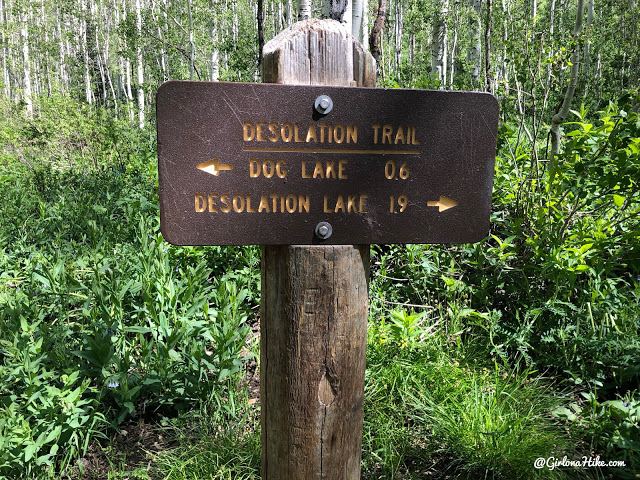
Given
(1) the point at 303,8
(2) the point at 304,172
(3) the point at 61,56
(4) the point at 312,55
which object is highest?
(3) the point at 61,56

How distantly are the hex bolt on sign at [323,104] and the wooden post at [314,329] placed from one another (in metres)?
0.08

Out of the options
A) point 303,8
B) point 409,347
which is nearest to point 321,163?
point 409,347

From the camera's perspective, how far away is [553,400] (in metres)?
2.18

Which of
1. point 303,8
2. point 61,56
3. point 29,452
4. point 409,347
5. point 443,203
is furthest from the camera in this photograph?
point 61,56

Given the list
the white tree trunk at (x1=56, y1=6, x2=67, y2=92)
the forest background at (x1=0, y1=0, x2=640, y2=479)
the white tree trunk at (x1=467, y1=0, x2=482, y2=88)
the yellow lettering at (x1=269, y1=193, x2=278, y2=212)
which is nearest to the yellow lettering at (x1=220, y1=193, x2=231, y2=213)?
the yellow lettering at (x1=269, y1=193, x2=278, y2=212)

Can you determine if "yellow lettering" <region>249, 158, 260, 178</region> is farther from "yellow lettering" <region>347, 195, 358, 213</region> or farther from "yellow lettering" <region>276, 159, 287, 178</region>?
"yellow lettering" <region>347, 195, 358, 213</region>

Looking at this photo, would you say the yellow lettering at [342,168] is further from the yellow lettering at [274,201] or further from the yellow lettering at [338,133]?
the yellow lettering at [274,201]

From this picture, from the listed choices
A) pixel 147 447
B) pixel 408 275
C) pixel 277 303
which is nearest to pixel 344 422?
pixel 277 303

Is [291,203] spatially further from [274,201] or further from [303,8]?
[303,8]

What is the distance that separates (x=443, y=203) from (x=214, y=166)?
0.59 metres

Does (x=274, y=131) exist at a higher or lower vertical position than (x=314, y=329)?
higher

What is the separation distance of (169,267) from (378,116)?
2299mm

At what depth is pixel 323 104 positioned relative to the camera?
1.15 m

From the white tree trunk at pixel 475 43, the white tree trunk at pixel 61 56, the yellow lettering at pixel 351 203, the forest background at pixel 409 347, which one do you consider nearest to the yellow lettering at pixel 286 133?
the yellow lettering at pixel 351 203
